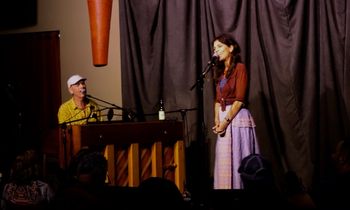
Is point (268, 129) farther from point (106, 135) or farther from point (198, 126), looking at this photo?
point (106, 135)

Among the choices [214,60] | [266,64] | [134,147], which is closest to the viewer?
[134,147]

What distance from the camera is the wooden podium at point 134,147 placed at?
4.89 meters

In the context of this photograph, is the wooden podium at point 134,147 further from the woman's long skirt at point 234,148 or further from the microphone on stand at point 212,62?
the microphone on stand at point 212,62

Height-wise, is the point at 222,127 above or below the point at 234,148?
above

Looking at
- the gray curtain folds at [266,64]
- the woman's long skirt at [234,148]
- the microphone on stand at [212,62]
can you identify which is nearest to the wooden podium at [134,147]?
the woman's long skirt at [234,148]

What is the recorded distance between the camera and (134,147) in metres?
5.07

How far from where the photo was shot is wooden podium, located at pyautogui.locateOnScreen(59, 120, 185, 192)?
4888mm

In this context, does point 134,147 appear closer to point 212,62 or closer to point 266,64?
point 212,62

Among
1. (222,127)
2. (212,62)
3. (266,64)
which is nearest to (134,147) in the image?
(222,127)

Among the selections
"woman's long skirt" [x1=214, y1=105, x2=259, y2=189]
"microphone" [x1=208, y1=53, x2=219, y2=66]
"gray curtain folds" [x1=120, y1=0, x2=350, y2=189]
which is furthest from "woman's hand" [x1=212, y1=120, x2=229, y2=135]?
"gray curtain folds" [x1=120, y1=0, x2=350, y2=189]

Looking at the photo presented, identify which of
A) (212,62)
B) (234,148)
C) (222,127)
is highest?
(212,62)

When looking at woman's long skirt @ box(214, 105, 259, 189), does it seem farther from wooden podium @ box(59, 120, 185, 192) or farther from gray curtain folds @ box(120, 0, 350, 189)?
gray curtain folds @ box(120, 0, 350, 189)

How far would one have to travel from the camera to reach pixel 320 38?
5758mm

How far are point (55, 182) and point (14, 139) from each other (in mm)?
2526
